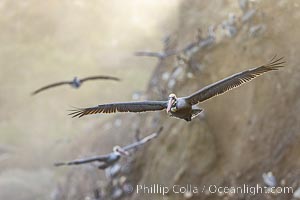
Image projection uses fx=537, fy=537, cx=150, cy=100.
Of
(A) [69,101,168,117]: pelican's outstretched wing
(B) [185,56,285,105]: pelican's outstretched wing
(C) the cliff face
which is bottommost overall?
(A) [69,101,168,117]: pelican's outstretched wing

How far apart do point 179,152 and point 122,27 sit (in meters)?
16.5

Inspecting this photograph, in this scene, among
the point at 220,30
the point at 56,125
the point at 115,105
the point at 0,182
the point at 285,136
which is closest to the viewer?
the point at 115,105

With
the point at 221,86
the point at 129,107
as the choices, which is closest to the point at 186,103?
the point at 221,86

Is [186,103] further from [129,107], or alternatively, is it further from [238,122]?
[238,122]

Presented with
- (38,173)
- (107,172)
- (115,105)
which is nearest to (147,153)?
(107,172)

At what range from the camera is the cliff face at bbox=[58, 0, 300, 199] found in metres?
13.3

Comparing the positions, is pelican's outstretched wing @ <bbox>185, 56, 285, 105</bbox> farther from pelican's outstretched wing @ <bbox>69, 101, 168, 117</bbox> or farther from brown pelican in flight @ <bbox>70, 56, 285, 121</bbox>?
pelican's outstretched wing @ <bbox>69, 101, 168, 117</bbox>

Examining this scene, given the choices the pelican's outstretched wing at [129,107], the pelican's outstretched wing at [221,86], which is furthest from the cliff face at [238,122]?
the pelican's outstretched wing at [129,107]

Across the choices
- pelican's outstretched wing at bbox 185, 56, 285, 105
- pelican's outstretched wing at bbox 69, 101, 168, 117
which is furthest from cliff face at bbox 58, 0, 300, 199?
pelican's outstretched wing at bbox 69, 101, 168, 117

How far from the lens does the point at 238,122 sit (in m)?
14.9

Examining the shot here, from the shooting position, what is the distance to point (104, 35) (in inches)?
1270

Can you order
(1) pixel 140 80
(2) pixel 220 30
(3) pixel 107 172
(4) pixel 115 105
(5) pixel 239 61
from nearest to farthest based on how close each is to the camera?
1. (4) pixel 115 105
2. (5) pixel 239 61
3. (2) pixel 220 30
4. (3) pixel 107 172
5. (1) pixel 140 80

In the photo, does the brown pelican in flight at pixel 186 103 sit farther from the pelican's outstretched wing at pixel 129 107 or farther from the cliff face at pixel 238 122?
the cliff face at pixel 238 122

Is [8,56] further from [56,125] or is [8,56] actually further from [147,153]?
[147,153]
